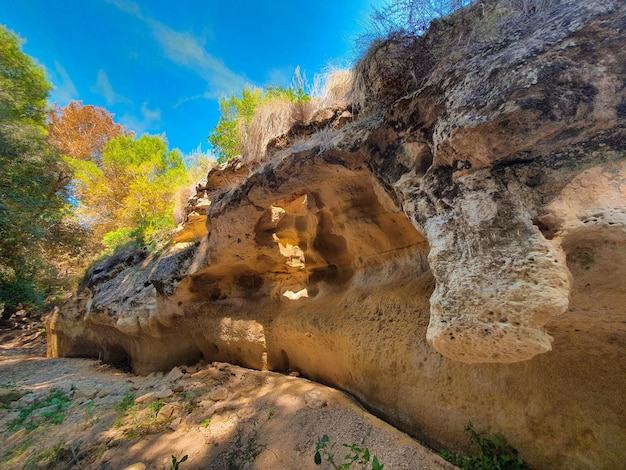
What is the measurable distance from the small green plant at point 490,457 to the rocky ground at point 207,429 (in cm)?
14

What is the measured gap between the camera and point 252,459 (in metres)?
2.13

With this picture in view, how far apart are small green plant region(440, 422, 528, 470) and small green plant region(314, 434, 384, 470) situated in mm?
536

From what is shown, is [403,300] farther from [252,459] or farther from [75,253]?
[75,253]

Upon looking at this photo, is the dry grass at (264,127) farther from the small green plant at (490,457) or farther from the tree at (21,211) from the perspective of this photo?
the tree at (21,211)

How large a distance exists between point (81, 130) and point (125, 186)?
6.60 metres

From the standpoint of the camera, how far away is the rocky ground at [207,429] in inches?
83.1

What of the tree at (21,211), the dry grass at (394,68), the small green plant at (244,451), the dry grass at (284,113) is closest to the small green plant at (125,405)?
the small green plant at (244,451)

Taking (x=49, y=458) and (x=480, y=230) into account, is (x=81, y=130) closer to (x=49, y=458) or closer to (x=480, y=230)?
(x=49, y=458)

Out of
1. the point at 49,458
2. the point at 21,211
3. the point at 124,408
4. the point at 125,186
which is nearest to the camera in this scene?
the point at 49,458

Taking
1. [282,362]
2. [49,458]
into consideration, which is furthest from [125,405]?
[282,362]

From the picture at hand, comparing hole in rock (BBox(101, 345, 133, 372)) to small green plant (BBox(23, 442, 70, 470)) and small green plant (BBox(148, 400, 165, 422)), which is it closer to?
small green plant (BBox(148, 400, 165, 422))

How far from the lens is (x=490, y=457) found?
187 cm

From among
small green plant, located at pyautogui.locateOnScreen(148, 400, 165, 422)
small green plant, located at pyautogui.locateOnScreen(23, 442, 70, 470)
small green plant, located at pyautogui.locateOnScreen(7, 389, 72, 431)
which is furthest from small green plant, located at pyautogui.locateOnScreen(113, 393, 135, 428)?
small green plant, located at pyautogui.locateOnScreen(7, 389, 72, 431)

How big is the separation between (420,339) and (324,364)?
1.25 meters
